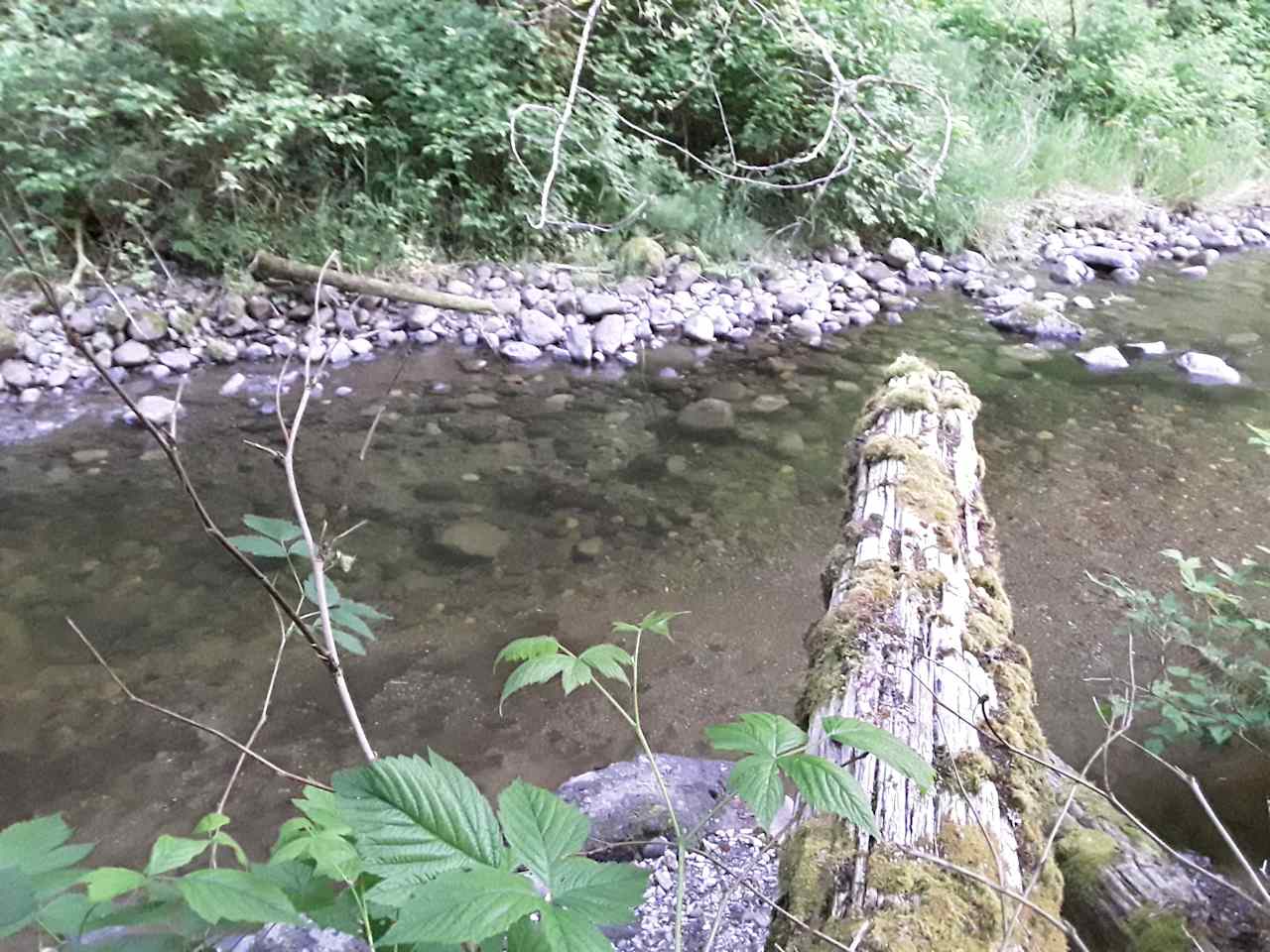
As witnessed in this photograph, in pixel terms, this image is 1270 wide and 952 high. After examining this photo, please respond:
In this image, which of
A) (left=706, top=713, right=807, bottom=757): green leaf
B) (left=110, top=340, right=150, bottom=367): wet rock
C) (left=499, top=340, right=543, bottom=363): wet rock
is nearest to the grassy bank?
(left=110, top=340, right=150, bottom=367): wet rock

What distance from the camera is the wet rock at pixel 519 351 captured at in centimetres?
534

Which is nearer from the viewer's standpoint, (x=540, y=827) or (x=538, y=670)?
(x=540, y=827)

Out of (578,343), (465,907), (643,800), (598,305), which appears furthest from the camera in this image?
(598,305)

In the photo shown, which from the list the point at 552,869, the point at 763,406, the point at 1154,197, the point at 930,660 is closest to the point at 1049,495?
the point at 763,406

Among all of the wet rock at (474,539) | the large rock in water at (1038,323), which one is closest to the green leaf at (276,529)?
the wet rock at (474,539)

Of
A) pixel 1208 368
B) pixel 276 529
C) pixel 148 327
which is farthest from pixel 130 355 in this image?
pixel 1208 368

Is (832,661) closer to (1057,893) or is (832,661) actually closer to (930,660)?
(930,660)

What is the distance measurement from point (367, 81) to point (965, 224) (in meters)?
5.04

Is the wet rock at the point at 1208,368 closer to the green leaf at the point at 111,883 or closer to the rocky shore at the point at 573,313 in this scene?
the rocky shore at the point at 573,313

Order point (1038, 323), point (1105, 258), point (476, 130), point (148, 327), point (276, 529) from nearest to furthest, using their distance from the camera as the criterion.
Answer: point (276, 529) < point (148, 327) < point (476, 130) < point (1038, 323) < point (1105, 258)

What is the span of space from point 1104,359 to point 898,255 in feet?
6.93

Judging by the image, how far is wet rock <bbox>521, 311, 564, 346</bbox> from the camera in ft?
18.1

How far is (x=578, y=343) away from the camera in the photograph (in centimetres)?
548

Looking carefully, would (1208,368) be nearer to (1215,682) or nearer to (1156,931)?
(1215,682)
